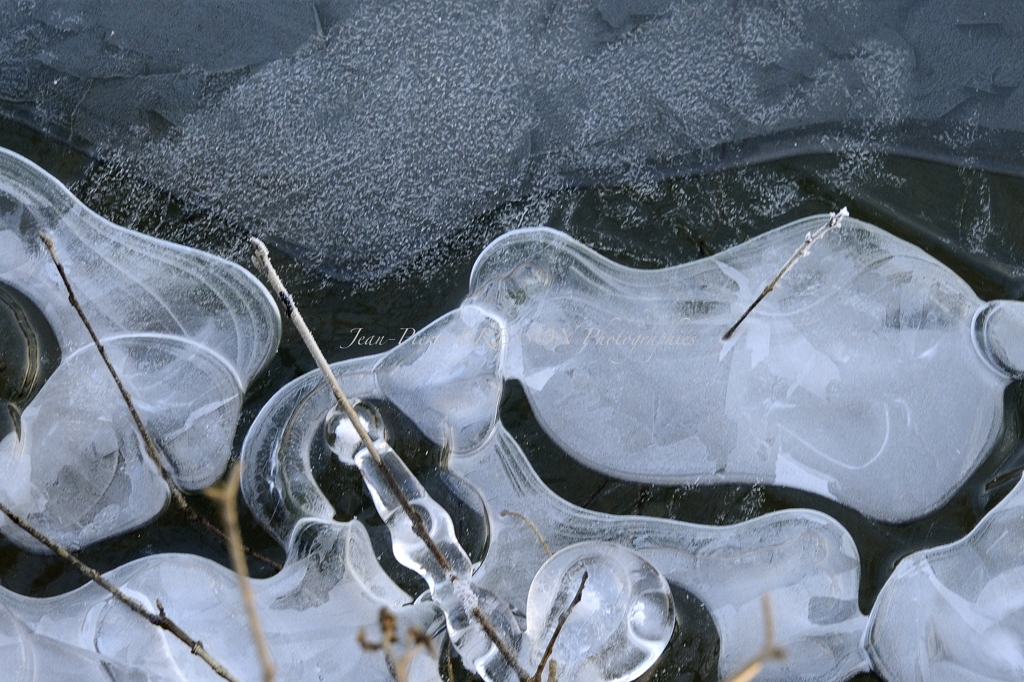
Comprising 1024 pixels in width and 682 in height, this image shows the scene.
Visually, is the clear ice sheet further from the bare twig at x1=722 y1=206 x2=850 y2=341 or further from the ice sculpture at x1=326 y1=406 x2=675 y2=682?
the ice sculpture at x1=326 y1=406 x2=675 y2=682

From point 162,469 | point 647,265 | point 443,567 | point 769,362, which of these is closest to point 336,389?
point 443,567

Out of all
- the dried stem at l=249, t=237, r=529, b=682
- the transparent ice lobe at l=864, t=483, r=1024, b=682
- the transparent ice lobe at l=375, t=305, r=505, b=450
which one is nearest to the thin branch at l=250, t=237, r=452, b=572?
the dried stem at l=249, t=237, r=529, b=682

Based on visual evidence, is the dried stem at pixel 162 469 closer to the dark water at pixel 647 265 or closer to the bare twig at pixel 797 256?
the dark water at pixel 647 265

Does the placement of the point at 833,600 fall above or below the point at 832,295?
below

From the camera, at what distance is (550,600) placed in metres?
1.03

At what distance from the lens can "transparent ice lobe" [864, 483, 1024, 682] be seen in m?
1.08

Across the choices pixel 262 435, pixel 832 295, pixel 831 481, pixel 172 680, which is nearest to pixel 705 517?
pixel 831 481

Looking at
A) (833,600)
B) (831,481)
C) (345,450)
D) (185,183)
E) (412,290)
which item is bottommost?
(833,600)

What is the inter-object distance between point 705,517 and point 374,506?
17.4 inches

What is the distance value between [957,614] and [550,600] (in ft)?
1.78

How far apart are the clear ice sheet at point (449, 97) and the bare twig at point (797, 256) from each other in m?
0.13

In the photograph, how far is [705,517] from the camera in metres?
1.11

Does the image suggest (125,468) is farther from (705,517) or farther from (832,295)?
(832,295)

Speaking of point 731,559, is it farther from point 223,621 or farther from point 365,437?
point 223,621
